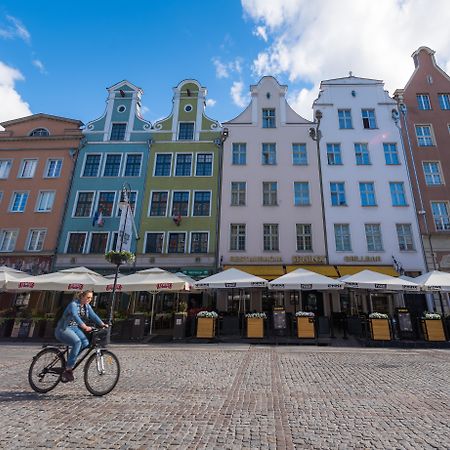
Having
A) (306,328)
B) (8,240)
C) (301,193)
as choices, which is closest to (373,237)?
(301,193)

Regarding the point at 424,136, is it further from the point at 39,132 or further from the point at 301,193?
the point at 39,132

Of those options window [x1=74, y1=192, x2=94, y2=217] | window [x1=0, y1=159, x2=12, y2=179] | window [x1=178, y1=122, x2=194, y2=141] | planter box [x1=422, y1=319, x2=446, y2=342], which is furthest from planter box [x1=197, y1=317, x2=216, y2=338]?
window [x1=0, y1=159, x2=12, y2=179]

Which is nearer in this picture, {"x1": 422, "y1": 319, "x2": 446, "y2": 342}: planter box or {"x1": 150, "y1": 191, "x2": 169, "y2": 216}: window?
{"x1": 422, "y1": 319, "x2": 446, "y2": 342}: planter box

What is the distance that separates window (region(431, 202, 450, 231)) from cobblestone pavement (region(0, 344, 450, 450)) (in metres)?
15.8

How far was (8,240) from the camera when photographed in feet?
72.0

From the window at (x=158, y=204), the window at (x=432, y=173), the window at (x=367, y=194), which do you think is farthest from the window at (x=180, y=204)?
the window at (x=432, y=173)

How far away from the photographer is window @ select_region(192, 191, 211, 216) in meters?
21.8

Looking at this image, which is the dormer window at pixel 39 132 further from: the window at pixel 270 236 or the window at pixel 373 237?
the window at pixel 373 237

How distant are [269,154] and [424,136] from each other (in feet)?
42.3

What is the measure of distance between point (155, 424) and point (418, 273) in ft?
70.1

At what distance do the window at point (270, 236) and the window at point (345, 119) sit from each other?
10.9m

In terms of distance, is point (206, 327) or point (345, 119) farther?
point (345, 119)

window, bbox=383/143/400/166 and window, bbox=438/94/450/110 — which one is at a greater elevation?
window, bbox=438/94/450/110

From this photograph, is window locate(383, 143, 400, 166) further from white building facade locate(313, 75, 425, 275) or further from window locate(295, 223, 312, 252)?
window locate(295, 223, 312, 252)
